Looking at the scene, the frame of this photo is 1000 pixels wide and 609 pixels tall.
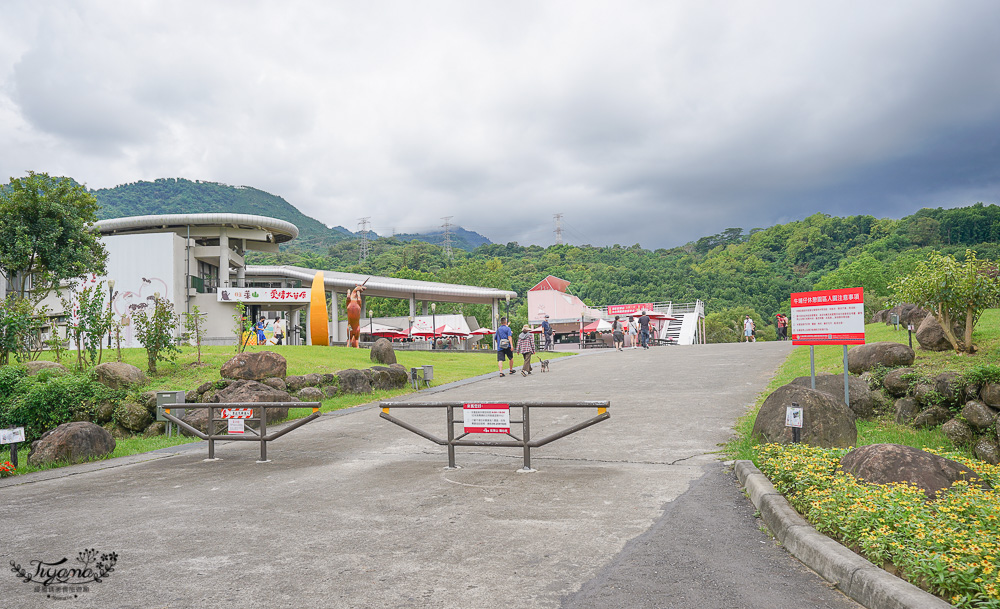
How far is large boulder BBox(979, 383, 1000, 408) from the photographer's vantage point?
8.53 meters

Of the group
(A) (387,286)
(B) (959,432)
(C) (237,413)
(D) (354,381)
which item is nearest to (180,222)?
(A) (387,286)

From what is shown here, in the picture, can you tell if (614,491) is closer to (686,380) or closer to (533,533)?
(533,533)

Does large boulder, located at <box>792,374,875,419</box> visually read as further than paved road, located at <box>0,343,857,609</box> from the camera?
Yes

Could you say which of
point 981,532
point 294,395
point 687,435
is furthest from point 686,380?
point 981,532

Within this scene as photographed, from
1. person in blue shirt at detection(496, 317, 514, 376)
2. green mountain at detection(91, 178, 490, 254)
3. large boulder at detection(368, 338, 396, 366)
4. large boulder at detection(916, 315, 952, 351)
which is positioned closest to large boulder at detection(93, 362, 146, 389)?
large boulder at detection(368, 338, 396, 366)

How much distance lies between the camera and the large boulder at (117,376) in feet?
45.9

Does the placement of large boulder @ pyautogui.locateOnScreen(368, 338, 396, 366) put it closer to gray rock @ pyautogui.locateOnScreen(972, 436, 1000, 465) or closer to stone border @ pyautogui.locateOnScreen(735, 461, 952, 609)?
gray rock @ pyautogui.locateOnScreen(972, 436, 1000, 465)

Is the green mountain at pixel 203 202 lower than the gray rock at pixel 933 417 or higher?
higher

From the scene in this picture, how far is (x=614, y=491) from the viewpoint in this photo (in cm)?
625

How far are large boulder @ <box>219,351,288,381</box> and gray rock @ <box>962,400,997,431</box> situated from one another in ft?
44.3

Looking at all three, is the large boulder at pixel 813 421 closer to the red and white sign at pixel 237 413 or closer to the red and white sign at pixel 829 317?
the red and white sign at pixel 829 317

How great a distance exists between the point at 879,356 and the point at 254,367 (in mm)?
13313

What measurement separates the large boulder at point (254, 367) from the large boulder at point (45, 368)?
3363mm

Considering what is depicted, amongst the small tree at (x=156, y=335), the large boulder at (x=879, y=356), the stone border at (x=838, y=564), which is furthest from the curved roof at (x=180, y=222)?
the stone border at (x=838, y=564)
